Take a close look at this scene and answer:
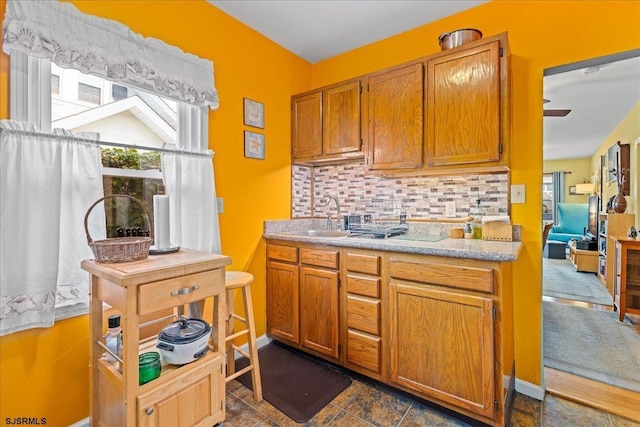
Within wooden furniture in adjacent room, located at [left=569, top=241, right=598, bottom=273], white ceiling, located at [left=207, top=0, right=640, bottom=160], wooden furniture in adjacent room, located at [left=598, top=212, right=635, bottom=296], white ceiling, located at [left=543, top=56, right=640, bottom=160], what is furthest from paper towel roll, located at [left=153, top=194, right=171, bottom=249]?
wooden furniture in adjacent room, located at [left=569, top=241, right=598, bottom=273]

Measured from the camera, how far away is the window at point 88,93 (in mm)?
1564

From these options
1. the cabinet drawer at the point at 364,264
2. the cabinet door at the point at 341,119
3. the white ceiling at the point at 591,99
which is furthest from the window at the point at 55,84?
the white ceiling at the point at 591,99

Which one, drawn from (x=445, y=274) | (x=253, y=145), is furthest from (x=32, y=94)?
(x=445, y=274)

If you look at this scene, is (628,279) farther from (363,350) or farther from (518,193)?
(363,350)

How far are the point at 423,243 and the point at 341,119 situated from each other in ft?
4.05

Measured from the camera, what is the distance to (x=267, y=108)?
2.54 m

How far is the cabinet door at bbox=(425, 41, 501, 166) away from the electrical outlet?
1.39 ft

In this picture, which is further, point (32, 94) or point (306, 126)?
point (306, 126)

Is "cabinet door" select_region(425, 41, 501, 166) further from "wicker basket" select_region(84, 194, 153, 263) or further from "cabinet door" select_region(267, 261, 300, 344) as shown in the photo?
"wicker basket" select_region(84, 194, 153, 263)

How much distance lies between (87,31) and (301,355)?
2.42 metres

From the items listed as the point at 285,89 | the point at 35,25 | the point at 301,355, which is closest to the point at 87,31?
the point at 35,25

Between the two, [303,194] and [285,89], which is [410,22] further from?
[303,194]

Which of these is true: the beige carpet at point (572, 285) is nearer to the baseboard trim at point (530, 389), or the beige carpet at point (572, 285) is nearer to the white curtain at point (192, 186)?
the baseboard trim at point (530, 389)

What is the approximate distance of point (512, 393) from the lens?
184 centimetres
